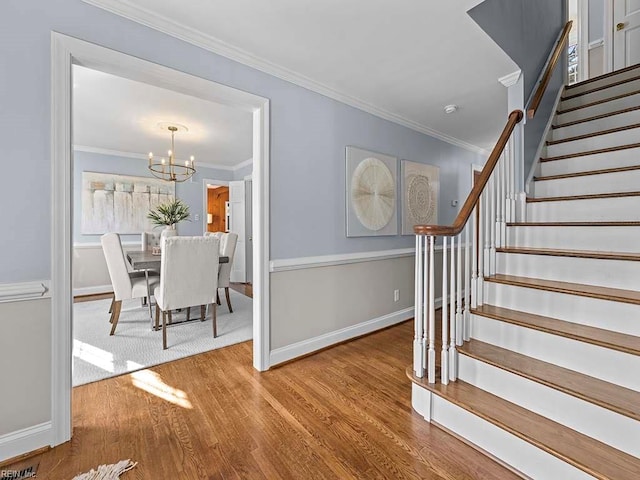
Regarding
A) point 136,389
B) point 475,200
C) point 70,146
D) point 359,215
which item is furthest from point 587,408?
point 70,146

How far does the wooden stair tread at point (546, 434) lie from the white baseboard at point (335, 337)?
1.16m

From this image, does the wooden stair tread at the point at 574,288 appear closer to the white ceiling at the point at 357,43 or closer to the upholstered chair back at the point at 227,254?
the white ceiling at the point at 357,43

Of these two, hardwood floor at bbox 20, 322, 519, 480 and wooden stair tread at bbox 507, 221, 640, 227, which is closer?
hardwood floor at bbox 20, 322, 519, 480

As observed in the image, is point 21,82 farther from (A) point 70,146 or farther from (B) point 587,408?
(B) point 587,408

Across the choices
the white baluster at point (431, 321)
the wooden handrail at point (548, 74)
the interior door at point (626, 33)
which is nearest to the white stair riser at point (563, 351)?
the white baluster at point (431, 321)

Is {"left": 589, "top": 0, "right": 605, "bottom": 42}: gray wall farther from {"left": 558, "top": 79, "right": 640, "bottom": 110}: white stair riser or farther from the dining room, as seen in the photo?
the dining room

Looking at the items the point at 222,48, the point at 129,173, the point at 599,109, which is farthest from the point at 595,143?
the point at 129,173

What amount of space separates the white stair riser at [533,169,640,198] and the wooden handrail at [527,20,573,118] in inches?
23.3

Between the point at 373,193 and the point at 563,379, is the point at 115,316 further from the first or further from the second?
the point at 563,379

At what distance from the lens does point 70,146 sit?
1572 mm

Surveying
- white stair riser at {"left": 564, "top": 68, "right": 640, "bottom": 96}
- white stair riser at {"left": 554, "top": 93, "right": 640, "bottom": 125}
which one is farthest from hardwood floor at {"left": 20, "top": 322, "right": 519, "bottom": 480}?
white stair riser at {"left": 564, "top": 68, "right": 640, "bottom": 96}

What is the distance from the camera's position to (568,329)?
155 centimetres

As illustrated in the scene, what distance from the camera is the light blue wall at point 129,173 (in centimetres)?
470

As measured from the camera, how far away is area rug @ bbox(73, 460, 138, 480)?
1316mm
